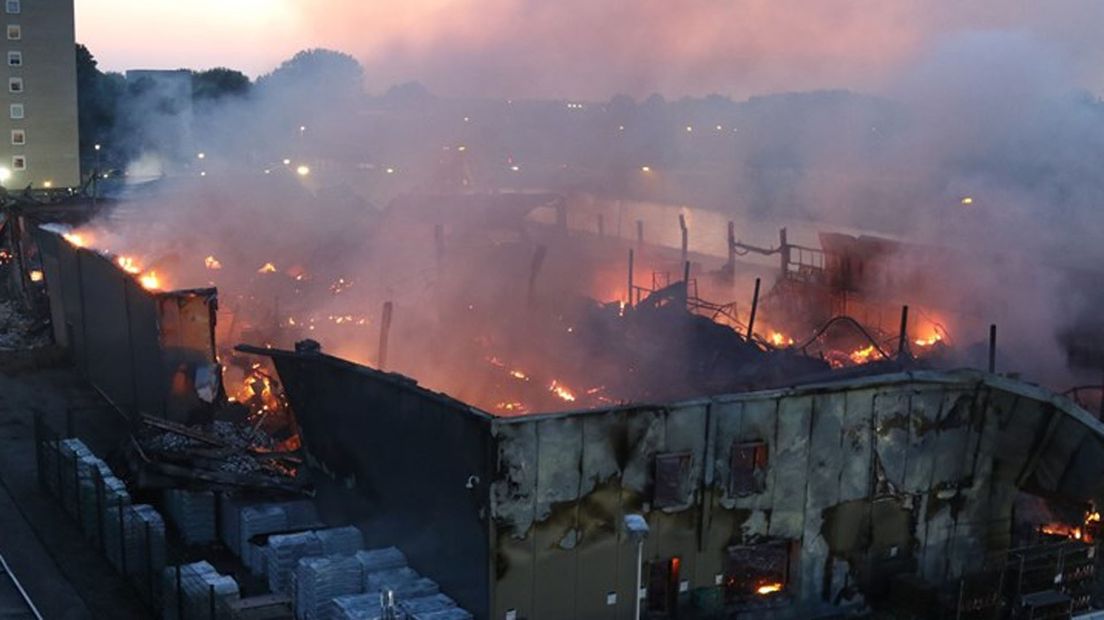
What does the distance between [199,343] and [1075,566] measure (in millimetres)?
12072

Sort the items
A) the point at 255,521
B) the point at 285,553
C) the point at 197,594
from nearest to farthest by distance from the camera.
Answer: the point at 197,594 → the point at 285,553 → the point at 255,521

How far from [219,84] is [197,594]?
45.8m

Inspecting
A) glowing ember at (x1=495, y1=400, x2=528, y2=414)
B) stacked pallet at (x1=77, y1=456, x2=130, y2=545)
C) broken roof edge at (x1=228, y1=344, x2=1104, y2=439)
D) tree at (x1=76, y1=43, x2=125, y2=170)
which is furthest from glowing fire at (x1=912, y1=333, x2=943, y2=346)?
tree at (x1=76, y1=43, x2=125, y2=170)

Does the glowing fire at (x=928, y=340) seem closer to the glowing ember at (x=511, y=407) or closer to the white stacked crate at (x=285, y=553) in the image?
the glowing ember at (x=511, y=407)

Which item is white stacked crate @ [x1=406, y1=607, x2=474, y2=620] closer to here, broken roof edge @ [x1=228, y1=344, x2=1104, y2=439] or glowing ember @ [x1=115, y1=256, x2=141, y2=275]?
broken roof edge @ [x1=228, y1=344, x2=1104, y2=439]

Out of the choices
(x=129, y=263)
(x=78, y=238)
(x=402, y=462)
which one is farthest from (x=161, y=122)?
(x=402, y=462)

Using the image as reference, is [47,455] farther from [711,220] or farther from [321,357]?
[711,220]

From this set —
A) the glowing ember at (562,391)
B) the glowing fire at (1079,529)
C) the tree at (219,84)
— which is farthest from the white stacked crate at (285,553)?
the tree at (219,84)

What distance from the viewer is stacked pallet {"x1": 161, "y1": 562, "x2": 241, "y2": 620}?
10.3 m

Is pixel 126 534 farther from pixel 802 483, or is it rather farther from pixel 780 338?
pixel 780 338

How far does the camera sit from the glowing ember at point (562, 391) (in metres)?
18.2

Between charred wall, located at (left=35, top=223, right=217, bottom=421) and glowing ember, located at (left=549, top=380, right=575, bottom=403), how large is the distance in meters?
5.52

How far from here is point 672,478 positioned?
34.8 ft

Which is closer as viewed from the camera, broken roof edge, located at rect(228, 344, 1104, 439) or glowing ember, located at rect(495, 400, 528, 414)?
broken roof edge, located at rect(228, 344, 1104, 439)
